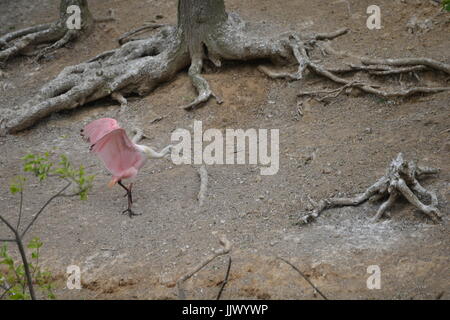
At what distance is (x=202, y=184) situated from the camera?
670cm

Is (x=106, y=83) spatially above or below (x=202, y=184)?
above

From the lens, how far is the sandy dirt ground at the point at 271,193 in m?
4.99

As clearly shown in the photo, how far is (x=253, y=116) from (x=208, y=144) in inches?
31.3

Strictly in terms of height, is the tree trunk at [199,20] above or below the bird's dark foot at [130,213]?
above

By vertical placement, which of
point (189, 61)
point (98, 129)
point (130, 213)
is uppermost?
point (189, 61)

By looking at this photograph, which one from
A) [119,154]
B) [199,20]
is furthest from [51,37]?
[119,154]

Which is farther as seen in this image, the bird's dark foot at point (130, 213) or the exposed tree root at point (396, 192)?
the bird's dark foot at point (130, 213)

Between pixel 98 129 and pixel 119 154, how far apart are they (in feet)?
1.20

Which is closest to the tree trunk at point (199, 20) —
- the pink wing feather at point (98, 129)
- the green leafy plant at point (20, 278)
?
the pink wing feather at point (98, 129)

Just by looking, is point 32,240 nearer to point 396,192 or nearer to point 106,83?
point 396,192

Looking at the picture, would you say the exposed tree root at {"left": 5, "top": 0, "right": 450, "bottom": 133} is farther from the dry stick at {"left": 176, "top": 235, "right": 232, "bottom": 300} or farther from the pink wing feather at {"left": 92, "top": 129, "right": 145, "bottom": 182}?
the dry stick at {"left": 176, "top": 235, "right": 232, "bottom": 300}

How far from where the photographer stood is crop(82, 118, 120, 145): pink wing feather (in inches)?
246

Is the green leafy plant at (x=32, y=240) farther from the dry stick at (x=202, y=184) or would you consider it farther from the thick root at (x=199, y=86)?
the thick root at (x=199, y=86)

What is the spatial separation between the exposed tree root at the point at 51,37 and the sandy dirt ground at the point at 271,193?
79 centimetres
